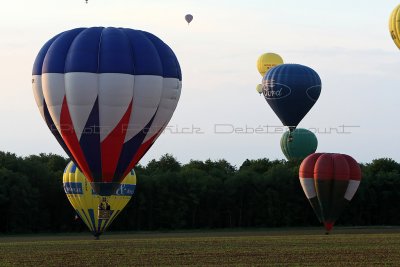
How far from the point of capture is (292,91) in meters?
66.7

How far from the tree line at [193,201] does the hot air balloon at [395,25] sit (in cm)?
3581

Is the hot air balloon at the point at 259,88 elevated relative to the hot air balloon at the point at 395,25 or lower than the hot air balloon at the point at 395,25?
elevated

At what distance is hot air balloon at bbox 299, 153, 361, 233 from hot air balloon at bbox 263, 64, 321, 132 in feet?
17.6

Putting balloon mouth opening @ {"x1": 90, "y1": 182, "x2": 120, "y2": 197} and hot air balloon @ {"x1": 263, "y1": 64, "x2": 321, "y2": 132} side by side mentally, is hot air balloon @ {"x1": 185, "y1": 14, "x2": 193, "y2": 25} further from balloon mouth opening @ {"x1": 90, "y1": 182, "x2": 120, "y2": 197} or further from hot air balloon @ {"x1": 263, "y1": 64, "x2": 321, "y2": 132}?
balloon mouth opening @ {"x1": 90, "y1": 182, "x2": 120, "y2": 197}

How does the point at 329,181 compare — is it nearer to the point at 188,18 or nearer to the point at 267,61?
the point at 188,18

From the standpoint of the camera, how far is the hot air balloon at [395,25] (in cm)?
5206

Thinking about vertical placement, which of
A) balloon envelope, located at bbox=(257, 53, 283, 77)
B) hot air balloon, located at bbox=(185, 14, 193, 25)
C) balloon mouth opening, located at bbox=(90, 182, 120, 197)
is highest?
balloon envelope, located at bbox=(257, 53, 283, 77)

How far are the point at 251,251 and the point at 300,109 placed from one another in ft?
90.0

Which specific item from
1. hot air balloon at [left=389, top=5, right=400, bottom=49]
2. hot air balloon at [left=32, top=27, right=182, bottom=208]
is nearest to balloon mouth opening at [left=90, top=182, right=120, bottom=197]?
hot air balloon at [left=32, top=27, right=182, bottom=208]

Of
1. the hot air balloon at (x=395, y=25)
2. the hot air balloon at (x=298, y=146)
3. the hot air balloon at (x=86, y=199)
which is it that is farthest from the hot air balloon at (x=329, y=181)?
the hot air balloon at (x=298, y=146)

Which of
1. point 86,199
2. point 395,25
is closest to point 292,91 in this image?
point 395,25

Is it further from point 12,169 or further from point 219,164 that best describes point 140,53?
point 219,164

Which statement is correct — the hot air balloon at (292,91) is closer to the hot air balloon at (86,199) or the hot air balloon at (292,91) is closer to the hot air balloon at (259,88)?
the hot air balloon at (86,199)

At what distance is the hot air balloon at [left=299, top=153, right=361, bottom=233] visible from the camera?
61281 mm
